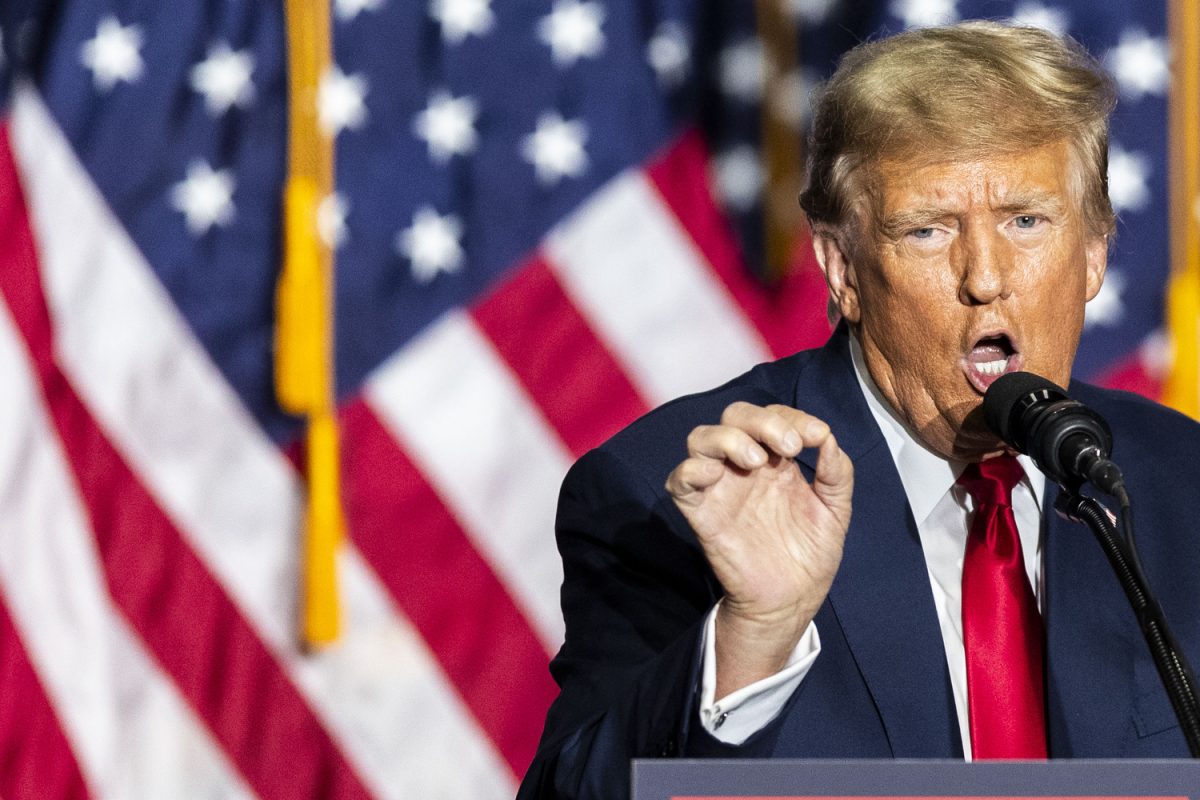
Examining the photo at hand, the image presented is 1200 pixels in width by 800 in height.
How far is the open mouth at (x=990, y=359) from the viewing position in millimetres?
1542

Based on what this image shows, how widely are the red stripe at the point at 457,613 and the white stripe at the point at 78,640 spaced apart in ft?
1.28

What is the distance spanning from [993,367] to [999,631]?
25 centimetres

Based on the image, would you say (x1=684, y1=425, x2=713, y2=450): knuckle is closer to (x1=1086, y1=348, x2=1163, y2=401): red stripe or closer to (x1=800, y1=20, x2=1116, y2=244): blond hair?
(x1=800, y1=20, x2=1116, y2=244): blond hair

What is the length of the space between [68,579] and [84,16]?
93cm

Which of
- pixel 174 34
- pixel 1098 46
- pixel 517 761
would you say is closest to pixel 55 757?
pixel 517 761

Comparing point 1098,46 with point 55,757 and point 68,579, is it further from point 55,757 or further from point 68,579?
point 55,757

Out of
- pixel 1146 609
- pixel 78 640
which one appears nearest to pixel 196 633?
pixel 78 640

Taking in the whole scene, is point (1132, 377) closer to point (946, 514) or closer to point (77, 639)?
point (946, 514)

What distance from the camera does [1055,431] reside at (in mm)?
1113

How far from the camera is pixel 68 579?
2.59 m

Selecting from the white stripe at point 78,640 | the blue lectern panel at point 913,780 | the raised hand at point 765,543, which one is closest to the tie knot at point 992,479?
the raised hand at point 765,543

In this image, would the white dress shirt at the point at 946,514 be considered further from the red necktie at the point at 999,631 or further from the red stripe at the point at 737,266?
the red stripe at the point at 737,266

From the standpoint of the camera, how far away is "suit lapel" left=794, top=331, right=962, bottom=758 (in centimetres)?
145

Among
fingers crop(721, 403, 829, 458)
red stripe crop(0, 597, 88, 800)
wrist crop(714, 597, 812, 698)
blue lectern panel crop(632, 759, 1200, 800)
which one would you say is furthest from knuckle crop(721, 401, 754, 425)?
red stripe crop(0, 597, 88, 800)
